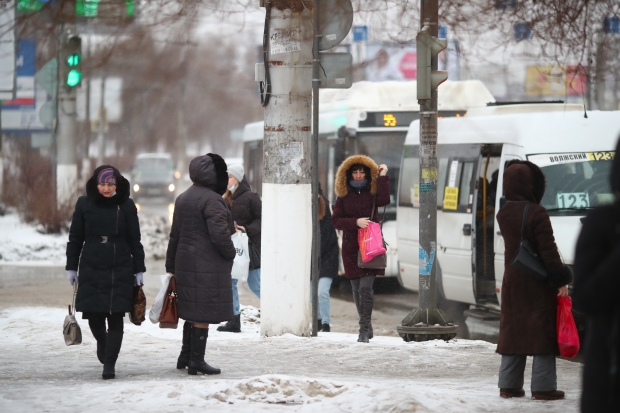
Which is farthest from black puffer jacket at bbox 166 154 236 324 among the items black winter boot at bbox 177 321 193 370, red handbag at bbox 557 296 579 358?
red handbag at bbox 557 296 579 358

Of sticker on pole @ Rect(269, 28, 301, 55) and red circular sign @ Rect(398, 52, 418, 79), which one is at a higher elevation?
red circular sign @ Rect(398, 52, 418, 79)

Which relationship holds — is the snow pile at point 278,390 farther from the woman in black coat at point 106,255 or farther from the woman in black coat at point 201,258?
the woman in black coat at point 106,255

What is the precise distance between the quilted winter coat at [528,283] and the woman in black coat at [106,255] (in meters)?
2.57

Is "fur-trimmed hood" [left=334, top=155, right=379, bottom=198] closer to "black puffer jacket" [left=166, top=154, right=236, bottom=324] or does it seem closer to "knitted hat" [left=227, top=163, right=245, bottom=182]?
"knitted hat" [left=227, top=163, right=245, bottom=182]

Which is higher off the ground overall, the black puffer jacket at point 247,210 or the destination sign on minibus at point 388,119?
the destination sign on minibus at point 388,119

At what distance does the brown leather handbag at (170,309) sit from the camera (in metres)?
7.73

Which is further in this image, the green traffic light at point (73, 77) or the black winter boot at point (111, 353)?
the green traffic light at point (73, 77)

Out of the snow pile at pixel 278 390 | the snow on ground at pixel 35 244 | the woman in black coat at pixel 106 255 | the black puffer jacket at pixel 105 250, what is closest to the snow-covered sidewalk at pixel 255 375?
the snow pile at pixel 278 390

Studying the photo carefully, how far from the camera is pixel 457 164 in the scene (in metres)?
12.9

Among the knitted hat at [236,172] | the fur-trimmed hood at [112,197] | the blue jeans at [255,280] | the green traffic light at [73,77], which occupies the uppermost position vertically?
the green traffic light at [73,77]

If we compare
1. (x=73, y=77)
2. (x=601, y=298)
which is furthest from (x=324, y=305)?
(x=73, y=77)

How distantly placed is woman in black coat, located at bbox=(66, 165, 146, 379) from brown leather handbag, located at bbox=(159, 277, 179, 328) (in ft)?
0.78

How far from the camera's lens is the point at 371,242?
31.8ft

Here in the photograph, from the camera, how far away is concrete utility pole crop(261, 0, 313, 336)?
9680 mm
